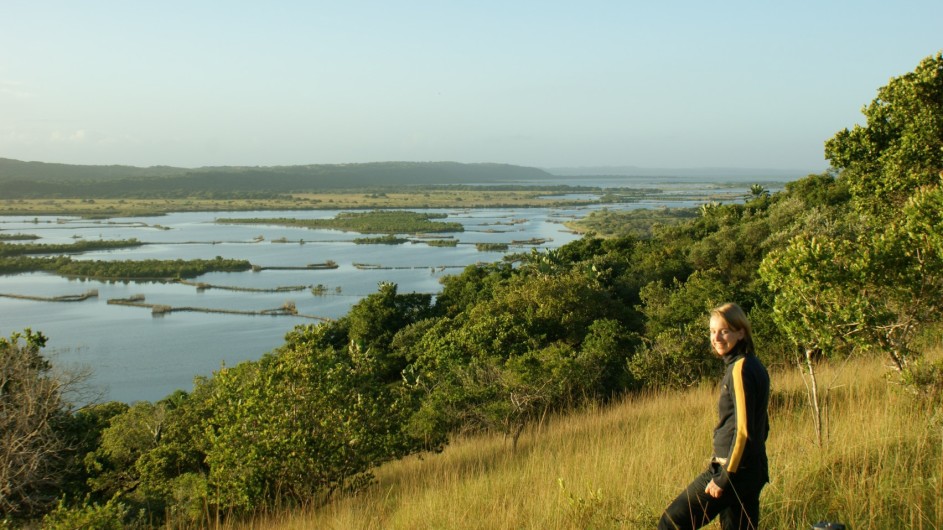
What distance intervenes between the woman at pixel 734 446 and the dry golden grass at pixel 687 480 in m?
0.68

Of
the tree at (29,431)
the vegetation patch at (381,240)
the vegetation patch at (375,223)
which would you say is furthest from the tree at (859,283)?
the vegetation patch at (375,223)

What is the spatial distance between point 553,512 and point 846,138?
35.5 ft

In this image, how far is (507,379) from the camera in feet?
37.1

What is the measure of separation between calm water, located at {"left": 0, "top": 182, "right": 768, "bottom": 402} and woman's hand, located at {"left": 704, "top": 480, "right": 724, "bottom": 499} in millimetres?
17003

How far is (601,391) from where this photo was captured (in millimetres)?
13805

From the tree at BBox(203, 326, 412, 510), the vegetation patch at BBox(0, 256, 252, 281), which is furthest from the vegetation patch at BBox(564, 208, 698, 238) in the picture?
the tree at BBox(203, 326, 412, 510)

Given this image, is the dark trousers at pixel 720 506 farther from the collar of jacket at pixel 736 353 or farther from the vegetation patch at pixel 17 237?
the vegetation patch at pixel 17 237

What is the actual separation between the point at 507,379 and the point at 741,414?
7961mm

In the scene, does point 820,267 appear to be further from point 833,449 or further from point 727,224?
point 727,224

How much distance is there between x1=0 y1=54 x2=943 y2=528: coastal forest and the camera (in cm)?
558

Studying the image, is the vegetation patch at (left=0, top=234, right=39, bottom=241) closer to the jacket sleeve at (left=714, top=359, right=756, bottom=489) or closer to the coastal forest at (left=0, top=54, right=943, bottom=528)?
the coastal forest at (left=0, top=54, right=943, bottom=528)

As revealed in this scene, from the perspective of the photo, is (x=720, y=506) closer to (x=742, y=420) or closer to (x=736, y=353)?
(x=742, y=420)

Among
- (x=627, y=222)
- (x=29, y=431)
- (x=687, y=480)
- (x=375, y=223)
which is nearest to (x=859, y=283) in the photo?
(x=687, y=480)

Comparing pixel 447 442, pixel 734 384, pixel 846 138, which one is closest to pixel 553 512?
pixel 734 384
